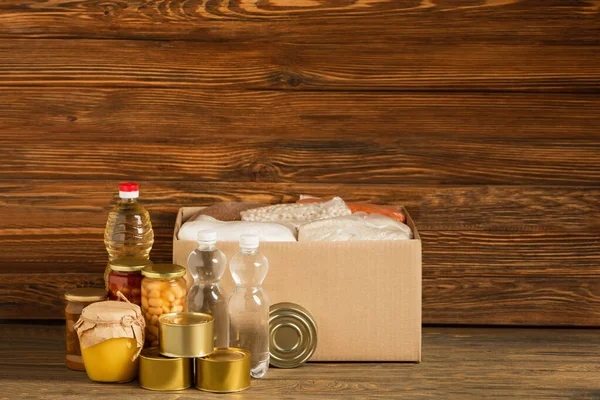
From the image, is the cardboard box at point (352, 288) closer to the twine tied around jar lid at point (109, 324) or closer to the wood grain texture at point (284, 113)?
the twine tied around jar lid at point (109, 324)

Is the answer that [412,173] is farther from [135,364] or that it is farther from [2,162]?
[2,162]

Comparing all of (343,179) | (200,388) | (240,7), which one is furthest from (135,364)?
(240,7)

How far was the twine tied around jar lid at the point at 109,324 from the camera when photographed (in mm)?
1395

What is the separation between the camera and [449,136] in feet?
5.79

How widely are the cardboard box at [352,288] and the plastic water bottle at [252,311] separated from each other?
1.9 inches

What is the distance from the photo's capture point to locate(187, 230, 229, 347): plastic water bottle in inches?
57.5

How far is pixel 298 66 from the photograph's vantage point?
1746 millimetres

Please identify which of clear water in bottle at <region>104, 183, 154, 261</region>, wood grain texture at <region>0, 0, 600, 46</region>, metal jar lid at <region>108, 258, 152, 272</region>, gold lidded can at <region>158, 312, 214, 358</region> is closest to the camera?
gold lidded can at <region>158, 312, 214, 358</region>

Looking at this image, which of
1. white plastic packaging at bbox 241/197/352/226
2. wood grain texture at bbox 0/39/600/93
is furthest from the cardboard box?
wood grain texture at bbox 0/39/600/93

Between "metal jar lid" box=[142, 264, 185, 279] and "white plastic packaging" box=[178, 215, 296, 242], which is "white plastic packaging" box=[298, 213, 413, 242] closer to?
"white plastic packaging" box=[178, 215, 296, 242]

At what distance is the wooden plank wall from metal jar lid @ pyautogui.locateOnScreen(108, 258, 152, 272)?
262 millimetres

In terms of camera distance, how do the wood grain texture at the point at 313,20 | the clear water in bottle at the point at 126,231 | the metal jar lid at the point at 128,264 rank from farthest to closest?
1. the wood grain texture at the point at 313,20
2. the clear water in bottle at the point at 126,231
3. the metal jar lid at the point at 128,264

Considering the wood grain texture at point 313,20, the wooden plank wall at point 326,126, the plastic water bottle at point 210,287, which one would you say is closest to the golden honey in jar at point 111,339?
the plastic water bottle at point 210,287

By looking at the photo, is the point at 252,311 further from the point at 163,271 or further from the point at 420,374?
the point at 420,374
